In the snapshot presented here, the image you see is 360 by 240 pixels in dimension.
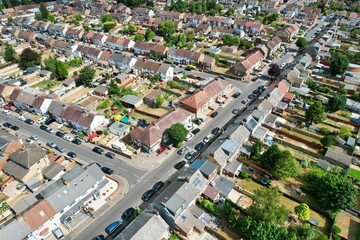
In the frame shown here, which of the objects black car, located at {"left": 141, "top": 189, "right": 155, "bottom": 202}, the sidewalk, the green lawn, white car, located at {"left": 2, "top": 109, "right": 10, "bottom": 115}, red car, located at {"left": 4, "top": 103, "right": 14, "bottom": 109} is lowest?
the sidewalk

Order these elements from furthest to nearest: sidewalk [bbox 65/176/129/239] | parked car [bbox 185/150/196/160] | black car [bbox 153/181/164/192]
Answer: parked car [bbox 185/150/196/160], black car [bbox 153/181/164/192], sidewalk [bbox 65/176/129/239]

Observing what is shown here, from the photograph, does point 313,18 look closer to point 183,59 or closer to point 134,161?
point 183,59

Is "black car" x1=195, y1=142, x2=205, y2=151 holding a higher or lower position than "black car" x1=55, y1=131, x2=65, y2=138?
higher

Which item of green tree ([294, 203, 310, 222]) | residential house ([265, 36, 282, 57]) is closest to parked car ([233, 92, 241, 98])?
residential house ([265, 36, 282, 57])

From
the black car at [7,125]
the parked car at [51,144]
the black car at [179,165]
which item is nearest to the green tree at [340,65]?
the black car at [179,165]

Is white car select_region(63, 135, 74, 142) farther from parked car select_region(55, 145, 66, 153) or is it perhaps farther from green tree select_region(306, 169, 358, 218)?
green tree select_region(306, 169, 358, 218)

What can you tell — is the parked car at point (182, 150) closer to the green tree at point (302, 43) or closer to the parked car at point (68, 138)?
the parked car at point (68, 138)

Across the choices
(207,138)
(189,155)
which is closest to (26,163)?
(189,155)
